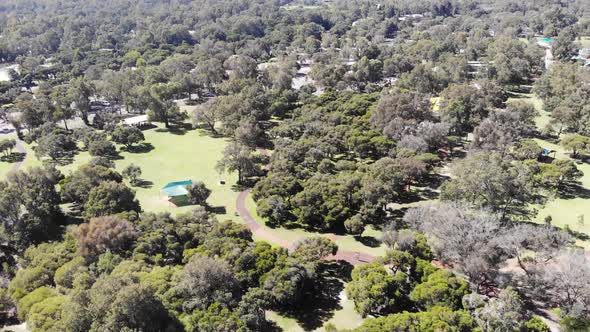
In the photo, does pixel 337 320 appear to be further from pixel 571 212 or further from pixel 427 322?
pixel 571 212

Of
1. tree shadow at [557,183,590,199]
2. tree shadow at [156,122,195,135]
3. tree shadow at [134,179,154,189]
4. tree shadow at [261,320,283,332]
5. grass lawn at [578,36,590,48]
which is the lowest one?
tree shadow at [261,320,283,332]

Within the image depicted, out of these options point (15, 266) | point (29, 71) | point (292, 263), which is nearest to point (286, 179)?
point (292, 263)

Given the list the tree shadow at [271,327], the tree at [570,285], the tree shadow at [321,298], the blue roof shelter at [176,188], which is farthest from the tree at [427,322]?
the blue roof shelter at [176,188]

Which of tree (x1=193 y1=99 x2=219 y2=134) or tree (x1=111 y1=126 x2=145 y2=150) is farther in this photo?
tree (x1=193 y1=99 x2=219 y2=134)

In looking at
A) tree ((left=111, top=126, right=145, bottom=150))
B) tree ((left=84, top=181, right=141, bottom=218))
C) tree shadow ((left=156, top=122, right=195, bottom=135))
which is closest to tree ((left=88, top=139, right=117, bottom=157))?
tree ((left=111, top=126, right=145, bottom=150))

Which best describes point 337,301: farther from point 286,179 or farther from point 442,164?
point 442,164

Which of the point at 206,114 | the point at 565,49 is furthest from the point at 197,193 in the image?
the point at 565,49

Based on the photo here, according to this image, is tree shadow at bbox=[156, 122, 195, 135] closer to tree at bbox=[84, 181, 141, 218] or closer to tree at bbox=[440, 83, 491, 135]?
tree at bbox=[84, 181, 141, 218]
